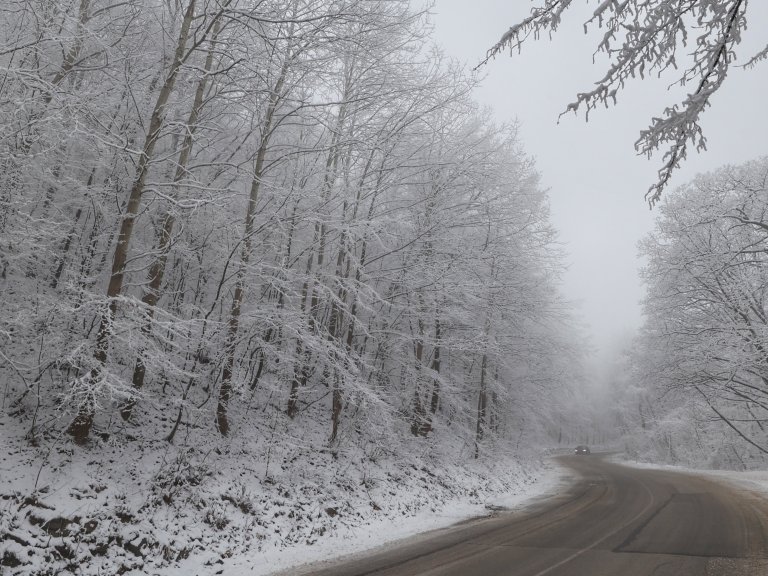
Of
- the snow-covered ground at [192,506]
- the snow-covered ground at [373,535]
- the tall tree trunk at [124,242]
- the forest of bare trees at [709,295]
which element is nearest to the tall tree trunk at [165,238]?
the tall tree trunk at [124,242]

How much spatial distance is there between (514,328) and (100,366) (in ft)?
50.8

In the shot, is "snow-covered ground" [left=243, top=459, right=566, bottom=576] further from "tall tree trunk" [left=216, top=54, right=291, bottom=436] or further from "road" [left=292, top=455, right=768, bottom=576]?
"tall tree trunk" [left=216, top=54, right=291, bottom=436]

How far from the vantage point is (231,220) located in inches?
373

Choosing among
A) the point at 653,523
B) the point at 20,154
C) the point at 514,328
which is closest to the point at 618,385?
the point at 514,328

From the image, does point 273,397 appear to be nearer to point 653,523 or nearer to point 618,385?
point 653,523

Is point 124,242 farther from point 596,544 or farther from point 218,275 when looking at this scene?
point 596,544

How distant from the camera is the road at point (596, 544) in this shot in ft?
21.4

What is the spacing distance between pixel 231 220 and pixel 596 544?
9417 millimetres

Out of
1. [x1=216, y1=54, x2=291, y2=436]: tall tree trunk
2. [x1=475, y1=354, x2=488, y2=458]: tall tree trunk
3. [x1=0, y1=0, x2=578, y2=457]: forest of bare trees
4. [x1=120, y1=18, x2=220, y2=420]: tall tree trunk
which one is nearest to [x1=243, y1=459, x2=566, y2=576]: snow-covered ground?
[x1=0, y1=0, x2=578, y2=457]: forest of bare trees

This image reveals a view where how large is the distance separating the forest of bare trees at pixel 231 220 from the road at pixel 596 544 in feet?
9.78

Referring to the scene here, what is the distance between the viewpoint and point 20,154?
216 inches

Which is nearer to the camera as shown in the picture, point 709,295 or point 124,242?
point 124,242

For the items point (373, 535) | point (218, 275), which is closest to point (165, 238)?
point (218, 275)

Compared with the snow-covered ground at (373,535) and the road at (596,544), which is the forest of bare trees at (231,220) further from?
the road at (596,544)
